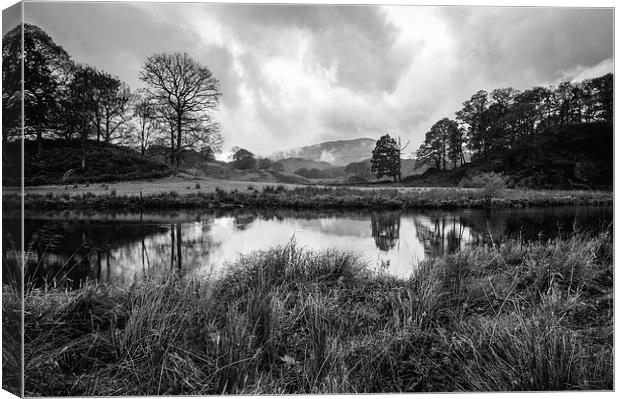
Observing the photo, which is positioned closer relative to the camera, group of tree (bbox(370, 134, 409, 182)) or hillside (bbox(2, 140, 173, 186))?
hillside (bbox(2, 140, 173, 186))

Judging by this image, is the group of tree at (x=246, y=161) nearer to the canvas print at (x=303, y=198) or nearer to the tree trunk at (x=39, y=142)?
the canvas print at (x=303, y=198)

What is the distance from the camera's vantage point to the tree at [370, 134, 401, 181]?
182 inches

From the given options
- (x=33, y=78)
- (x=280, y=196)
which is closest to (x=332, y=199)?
(x=280, y=196)

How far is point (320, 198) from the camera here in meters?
5.45

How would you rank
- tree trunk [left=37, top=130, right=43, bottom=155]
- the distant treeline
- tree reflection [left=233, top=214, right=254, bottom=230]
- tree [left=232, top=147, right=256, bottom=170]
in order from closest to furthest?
tree trunk [left=37, top=130, right=43, bottom=155] < the distant treeline < tree [left=232, top=147, right=256, bottom=170] < tree reflection [left=233, top=214, right=254, bottom=230]

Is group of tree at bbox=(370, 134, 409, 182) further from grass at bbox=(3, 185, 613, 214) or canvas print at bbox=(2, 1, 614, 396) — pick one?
grass at bbox=(3, 185, 613, 214)

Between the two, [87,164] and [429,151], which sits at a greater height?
[429,151]

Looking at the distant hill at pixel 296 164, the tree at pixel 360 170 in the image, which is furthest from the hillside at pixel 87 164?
the tree at pixel 360 170

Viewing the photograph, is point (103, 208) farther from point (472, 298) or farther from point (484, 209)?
point (484, 209)

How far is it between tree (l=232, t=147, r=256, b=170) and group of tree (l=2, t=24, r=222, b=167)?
0.25 meters

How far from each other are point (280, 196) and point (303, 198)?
15.5 inches

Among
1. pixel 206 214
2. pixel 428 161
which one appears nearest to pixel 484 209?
pixel 428 161

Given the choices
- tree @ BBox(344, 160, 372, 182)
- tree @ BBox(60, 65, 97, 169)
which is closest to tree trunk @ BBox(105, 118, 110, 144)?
tree @ BBox(60, 65, 97, 169)

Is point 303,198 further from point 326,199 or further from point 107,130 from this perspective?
point 107,130
